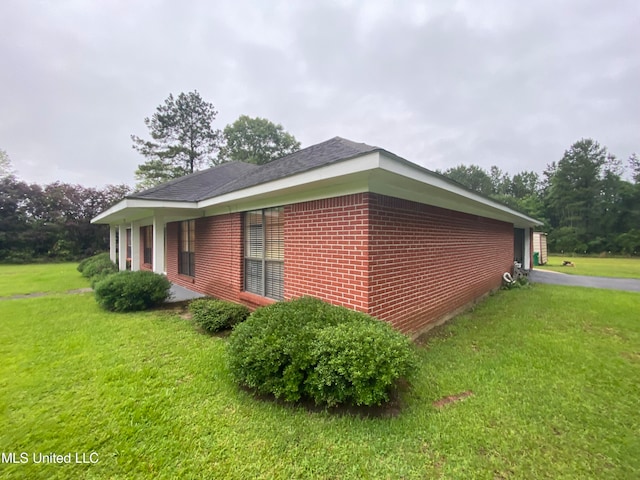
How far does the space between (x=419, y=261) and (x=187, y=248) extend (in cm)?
766

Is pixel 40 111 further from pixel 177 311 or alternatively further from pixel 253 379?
pixel 253 379

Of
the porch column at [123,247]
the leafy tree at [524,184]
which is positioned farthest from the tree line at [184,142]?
the leafy tree at [524,184]

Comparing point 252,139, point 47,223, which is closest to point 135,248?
point 47,223

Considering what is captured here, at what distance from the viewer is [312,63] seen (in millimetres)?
12961

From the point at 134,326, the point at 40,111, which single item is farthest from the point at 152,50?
the point at 134,326

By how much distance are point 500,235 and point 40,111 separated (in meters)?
25.2

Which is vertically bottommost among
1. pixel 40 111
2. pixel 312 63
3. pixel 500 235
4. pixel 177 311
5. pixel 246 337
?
pixel 177 311

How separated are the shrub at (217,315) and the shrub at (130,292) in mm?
2009

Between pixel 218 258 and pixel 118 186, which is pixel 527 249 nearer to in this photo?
pixel 218 258

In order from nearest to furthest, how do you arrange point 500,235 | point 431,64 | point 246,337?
point 246,337 → point 500,235 → point 431,64

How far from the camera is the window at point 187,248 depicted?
28.0ft

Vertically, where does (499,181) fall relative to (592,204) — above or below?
above

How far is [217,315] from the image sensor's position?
4910 millimetres

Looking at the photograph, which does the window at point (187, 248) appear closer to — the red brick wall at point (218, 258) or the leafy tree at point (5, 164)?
the red brick wall at point (218, 258)
